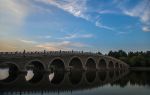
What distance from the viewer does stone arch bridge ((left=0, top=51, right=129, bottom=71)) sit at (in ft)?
177

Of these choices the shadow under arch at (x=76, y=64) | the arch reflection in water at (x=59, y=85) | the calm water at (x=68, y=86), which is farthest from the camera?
the shadow under arch at (x=76, y=64)

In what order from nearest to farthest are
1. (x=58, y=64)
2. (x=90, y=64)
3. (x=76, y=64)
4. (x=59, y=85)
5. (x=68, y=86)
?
(x=68, y=86) → (x=59, y=85) → (x=58, y=64) → (x=76, y=64) → (x=90, y=64)

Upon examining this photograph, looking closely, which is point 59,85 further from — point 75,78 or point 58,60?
point 58,60

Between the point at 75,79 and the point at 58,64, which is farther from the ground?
the point at 58,64

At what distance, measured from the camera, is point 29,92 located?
3281 cm

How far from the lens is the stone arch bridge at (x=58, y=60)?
5397 cm

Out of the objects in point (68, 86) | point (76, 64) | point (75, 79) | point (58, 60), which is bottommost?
point (68, 86)

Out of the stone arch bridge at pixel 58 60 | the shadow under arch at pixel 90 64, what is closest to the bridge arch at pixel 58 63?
the stone arch bridge at pixel 58 60

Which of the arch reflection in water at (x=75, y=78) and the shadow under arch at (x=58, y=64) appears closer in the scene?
the arch reflection in water at (x=75, y=78)

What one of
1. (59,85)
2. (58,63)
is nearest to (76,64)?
(58,63)

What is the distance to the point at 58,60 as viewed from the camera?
Answer: 69188 millimetres

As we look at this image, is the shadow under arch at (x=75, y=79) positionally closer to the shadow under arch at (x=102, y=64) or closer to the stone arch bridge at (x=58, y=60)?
the stone arch bridge at (x=58, y=60)

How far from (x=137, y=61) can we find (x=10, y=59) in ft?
223

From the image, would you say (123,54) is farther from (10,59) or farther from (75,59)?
(10,59)
